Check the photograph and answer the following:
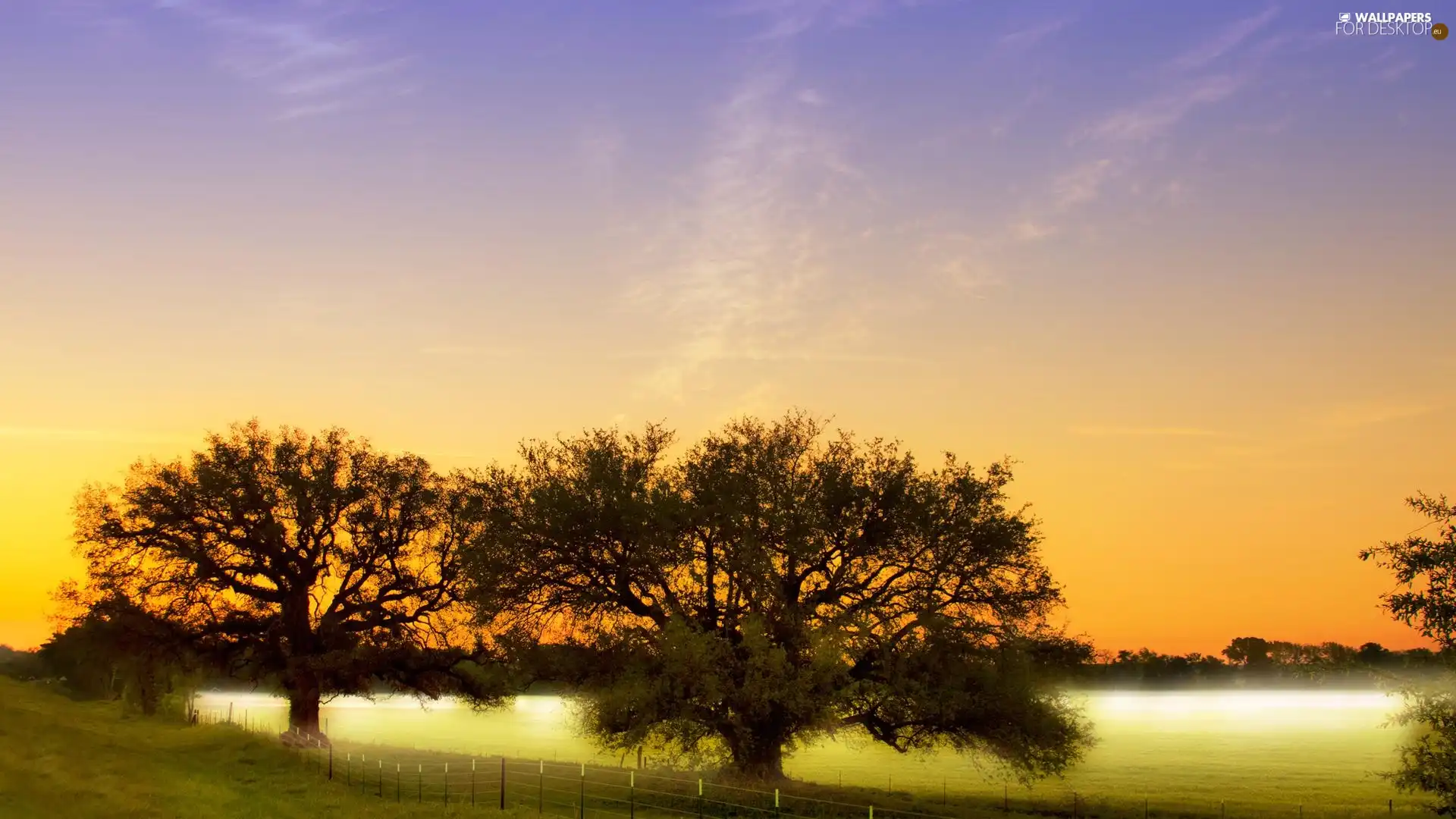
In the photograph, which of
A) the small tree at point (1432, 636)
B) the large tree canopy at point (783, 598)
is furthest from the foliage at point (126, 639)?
the small tree at point (1432, 636)

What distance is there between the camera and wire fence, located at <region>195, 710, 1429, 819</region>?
3894cm

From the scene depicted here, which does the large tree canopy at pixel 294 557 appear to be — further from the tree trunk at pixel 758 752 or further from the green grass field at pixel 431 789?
the tree trunk at pixel 758 752

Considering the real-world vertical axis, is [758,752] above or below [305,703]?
above

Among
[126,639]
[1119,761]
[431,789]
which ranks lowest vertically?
[1119,761]

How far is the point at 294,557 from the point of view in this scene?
62625mm

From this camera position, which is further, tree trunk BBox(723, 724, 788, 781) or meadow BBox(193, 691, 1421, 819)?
meadow BBox(193, 691, 1421, 819)

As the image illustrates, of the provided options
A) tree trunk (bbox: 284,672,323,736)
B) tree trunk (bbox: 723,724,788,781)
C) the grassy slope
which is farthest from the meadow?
the grassy slope

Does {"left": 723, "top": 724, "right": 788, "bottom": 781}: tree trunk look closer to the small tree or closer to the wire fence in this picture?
the wire fence

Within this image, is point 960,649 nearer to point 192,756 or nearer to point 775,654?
point 775,654

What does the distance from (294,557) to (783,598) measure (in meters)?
31.6

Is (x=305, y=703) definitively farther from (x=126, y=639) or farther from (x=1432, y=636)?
(x=1432, y=636)

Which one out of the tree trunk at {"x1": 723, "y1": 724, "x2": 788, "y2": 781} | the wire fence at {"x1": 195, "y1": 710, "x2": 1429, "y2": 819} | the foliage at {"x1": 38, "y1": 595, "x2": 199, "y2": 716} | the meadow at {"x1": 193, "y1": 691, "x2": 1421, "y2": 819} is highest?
the foliage at {"x1": 38, "y1": 595, "x2": 199, "y2": 716}

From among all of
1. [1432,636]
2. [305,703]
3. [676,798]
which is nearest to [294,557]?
[305,703]

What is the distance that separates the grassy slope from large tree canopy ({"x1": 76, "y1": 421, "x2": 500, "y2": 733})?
7219mm
